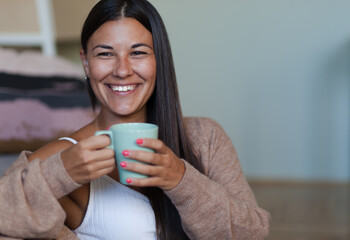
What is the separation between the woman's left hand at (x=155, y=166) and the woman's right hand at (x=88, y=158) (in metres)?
0.03

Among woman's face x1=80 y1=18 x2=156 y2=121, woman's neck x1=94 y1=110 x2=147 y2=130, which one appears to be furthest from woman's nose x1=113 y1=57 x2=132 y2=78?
woman's neck x1=94 y1=110 x2=147 y2=130

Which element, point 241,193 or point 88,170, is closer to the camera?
point 88,170

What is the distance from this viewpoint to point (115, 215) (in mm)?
961

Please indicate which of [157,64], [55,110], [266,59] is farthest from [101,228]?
[266,59]

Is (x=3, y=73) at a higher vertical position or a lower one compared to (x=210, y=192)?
higher

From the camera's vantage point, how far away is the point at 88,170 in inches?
28.8

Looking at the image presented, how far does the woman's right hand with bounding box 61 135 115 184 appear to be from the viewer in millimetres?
727

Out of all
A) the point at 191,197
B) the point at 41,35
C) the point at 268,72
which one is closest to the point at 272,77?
the point at 268,72

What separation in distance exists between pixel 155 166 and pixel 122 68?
0.87ft

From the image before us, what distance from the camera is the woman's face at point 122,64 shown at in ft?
3.12

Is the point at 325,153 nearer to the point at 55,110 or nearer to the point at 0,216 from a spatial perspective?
the point at 55,110

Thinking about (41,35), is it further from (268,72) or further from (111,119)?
(111,119)

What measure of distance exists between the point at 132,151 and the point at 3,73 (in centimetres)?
104

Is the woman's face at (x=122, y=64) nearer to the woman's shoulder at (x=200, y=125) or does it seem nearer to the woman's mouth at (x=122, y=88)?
the woman's mouth at (x=122, y=88)
